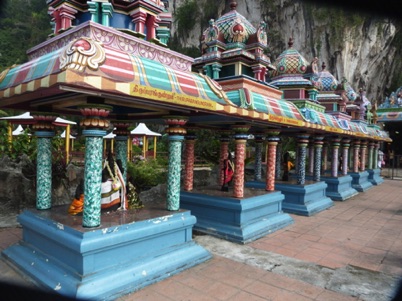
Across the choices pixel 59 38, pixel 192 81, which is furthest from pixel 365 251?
pixel 59 38

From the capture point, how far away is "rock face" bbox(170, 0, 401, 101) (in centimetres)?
2512

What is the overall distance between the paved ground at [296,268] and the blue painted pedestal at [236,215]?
0.22m

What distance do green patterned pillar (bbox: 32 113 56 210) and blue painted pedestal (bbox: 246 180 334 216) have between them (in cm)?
655

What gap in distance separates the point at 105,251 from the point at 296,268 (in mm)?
3029

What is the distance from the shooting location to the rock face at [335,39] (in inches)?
989

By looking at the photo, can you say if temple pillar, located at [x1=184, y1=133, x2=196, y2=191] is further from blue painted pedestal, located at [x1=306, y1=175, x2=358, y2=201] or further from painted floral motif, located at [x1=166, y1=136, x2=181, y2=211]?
blue painted pedestal, located at [x1=306, y1=175, x2=358, y2=201]

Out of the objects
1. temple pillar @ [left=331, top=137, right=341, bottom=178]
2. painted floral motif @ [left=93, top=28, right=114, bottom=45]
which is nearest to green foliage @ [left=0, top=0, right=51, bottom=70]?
temple pillar @ [left=331, top=137, right=341, bottom=178]

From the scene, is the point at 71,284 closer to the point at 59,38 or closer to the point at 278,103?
the point at 59,38

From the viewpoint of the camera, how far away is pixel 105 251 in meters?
3.85

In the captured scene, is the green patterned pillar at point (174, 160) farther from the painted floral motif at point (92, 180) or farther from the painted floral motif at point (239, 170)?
the painted floral motif at point (239, 170)

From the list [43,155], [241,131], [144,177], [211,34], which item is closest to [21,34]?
[144,177]

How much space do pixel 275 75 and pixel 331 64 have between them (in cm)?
1734

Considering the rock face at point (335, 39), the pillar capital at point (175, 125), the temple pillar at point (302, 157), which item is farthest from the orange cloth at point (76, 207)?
the rock face at point (335, 39)

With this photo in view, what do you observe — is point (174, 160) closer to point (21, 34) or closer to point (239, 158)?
point (239, 158)
